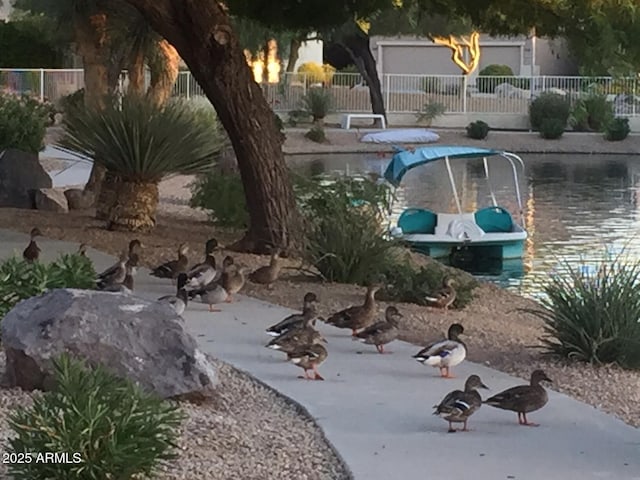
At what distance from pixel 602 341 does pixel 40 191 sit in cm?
1289

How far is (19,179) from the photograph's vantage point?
21.9m

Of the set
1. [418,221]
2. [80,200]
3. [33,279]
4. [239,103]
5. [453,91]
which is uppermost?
[453,91]

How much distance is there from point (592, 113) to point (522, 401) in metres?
44.8

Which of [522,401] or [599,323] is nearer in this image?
[522,401]

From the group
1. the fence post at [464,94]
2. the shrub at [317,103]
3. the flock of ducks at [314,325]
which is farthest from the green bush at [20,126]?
the fence post at [464,94]

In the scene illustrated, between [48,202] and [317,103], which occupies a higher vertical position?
[317,103]

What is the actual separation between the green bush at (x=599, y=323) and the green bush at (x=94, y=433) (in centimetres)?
498

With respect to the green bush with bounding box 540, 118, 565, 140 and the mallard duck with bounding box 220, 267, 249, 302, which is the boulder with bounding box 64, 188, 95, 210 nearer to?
the mallard duck with bounding box 220, 267, 249, 302

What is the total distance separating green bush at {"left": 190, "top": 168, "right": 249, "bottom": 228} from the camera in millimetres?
18734

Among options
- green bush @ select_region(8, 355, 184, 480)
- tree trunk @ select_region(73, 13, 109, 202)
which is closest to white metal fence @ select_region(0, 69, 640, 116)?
tree trunk @ select_region(73, 13, 109, 202)

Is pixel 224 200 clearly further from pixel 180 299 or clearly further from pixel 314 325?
pixel 314 325

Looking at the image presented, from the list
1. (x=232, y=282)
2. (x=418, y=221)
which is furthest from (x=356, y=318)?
(x=418, y=221)

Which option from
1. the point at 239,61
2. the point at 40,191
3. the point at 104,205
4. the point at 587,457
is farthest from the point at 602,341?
the point at 40,191

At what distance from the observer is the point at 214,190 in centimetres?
1953
